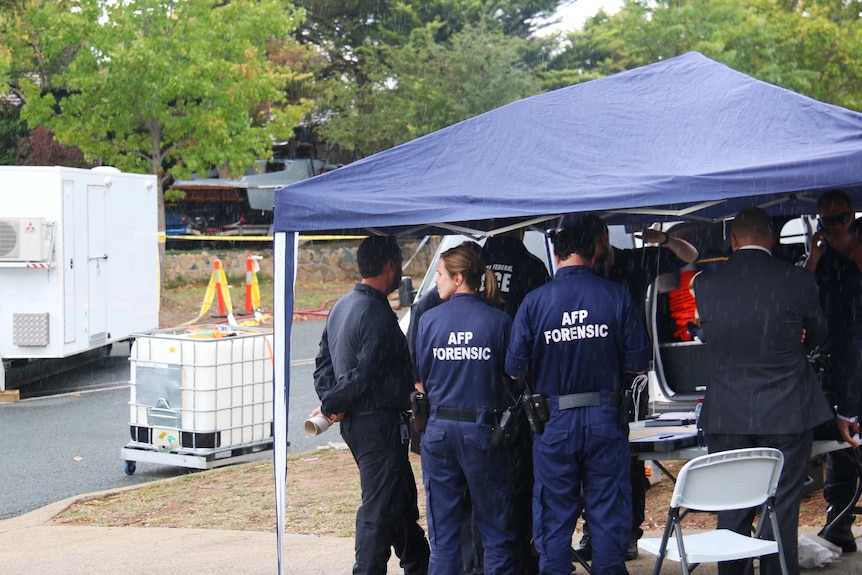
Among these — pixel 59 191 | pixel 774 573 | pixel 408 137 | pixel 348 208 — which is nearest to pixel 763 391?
pixel 774 573

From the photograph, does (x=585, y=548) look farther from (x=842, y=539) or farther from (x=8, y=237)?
(x=8, y=237)

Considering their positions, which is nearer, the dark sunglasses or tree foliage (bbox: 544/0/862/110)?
the dark sunglasses

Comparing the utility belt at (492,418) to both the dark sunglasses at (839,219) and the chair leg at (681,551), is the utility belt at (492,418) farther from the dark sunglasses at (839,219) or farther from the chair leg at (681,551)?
the dark sunglasses at (839,219)

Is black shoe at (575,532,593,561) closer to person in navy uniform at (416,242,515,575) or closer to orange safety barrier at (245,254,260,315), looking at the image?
person in navy uniform at (416,242,515,575)

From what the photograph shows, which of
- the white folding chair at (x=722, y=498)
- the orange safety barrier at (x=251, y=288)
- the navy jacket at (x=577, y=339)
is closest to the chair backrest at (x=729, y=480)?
the white folding chair at (x=722, y=498)

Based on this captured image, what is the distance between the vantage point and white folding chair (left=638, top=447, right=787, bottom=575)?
4527 millimetres

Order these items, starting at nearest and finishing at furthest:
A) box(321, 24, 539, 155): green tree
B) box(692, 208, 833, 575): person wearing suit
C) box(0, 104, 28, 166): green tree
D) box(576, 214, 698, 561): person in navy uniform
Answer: box(692, 208, 833, 575): person wearing suit → box(576, 214, 698, 561): person in navy uniform → box(0, 104, 28, 166): green tree → box(321, 24, 539, 155): green tree

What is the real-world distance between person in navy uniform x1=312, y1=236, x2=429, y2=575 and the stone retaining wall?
64.6ft

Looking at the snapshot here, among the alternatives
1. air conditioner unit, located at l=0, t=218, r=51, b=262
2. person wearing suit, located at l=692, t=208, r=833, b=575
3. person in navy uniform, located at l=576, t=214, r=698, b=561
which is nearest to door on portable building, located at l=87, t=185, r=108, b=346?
air conditioner unit, located at l=0, t=218, r=51, b=262

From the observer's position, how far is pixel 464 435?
5.09 meters

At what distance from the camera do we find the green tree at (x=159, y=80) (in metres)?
20.8

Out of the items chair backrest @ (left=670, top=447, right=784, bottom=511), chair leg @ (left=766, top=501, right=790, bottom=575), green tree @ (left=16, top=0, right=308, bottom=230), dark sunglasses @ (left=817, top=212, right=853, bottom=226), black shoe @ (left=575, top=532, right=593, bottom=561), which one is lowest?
black shoe @ (left=575, top=532, right=593, bottom=561)

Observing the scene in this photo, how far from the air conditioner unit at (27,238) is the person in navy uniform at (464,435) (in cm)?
832

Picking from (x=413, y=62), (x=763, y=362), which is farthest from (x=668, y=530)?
(x=413, y=62)
